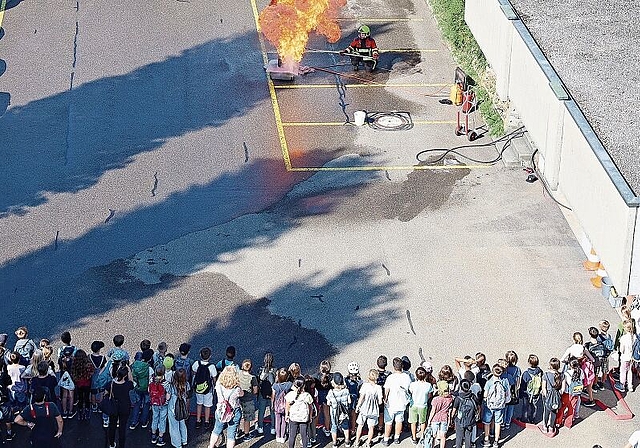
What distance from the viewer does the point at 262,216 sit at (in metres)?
23.3

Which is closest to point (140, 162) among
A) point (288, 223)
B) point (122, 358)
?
point (288, 223)

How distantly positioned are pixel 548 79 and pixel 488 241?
139 inches

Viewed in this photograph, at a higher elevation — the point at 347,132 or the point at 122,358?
the point at 122,358

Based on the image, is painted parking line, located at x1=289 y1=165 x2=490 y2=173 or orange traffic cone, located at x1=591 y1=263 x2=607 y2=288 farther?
painted parking line, located at x1=289 y1=165 x2=490 y2=173

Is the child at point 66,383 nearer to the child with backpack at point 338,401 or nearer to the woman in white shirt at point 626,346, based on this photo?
the child with backpack at point 338,401

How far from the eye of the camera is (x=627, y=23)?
23703mm

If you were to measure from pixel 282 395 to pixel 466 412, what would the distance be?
263 centimetres

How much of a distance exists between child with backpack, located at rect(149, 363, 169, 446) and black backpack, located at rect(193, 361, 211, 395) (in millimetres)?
546

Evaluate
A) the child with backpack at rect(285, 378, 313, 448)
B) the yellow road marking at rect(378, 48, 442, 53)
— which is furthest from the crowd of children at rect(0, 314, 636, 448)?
the yellow road marking at rect(378, 48, 442, 53)

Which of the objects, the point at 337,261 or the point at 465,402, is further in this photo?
the point at 337,261

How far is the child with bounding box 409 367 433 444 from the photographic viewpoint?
16.4m

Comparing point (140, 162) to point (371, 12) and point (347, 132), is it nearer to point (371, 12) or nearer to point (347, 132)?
point (347, 132)

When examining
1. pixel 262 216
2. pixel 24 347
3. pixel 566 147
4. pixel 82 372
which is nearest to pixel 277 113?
pixel 262 216

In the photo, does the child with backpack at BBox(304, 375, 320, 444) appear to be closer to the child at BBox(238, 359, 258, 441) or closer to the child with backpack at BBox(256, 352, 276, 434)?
the child with backpack at BBox(256, 352, 276, 434)
